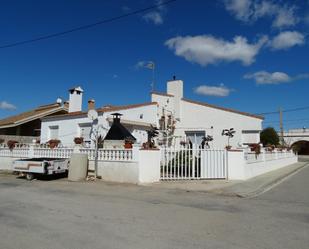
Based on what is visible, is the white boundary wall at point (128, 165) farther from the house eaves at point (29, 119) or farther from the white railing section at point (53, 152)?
the house eaves at point (29, 119)

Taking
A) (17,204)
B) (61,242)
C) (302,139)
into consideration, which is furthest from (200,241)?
(302,139)

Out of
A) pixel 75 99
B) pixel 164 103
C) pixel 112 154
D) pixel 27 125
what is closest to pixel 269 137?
pixel 164 103

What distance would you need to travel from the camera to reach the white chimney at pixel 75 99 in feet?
75.6

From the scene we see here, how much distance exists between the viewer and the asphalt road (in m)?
5.19

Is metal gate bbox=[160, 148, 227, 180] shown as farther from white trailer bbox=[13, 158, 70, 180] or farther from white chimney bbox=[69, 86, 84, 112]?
white chimney bbox=[69, 86, 84, 112]

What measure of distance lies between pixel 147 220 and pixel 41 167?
26.6 feet

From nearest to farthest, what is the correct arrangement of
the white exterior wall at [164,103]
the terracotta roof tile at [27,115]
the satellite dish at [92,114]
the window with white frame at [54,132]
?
the satellite dish at [92,114], the window with white frame at [54,132], the white exterior wall at [164,103], the terracotta roof tile at [27,115]

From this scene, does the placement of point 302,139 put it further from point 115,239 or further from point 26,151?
point 115,239

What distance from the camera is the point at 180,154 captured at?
13.5 m

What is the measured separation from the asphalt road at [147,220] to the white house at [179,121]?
1002 cm

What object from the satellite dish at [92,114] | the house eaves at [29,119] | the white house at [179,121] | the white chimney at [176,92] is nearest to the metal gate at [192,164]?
the satellite dish at [92,114]

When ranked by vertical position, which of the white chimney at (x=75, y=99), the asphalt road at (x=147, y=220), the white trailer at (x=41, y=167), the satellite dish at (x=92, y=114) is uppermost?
the white chimney at (x=75, y=99)

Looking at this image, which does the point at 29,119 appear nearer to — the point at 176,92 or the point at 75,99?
the point at 75,99

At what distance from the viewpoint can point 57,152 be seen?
15461 millimetres
